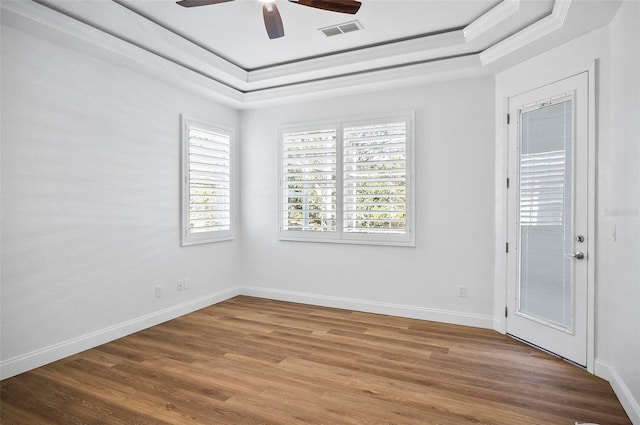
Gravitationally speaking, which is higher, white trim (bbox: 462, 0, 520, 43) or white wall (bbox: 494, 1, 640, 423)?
white trim (bbox: 462, 0, 520, 43)

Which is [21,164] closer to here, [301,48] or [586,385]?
[301,48]

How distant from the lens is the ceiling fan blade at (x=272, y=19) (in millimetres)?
2697

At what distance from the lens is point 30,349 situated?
2.98 m

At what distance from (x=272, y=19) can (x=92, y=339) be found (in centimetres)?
320

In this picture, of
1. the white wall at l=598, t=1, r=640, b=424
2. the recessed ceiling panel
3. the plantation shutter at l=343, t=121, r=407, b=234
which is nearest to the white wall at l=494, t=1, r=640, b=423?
the white wall at l=598, t=1, r=640, b=424

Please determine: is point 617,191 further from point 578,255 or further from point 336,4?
point 336,4

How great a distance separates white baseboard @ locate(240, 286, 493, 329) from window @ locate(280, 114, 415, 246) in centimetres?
75

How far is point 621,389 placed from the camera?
96.8 inches

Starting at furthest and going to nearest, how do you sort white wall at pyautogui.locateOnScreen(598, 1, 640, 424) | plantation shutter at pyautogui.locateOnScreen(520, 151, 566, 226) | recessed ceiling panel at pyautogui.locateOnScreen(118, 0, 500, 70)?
plantation shutter at pyautogui.locateOnScreen(520, 151, 566, 226)
recessed ceiling panel at pyautogui.locateOnScreen(118, 0, 500, 70)
white wall at pyautogui.locateOnScreen(598, 1, 640, 424)

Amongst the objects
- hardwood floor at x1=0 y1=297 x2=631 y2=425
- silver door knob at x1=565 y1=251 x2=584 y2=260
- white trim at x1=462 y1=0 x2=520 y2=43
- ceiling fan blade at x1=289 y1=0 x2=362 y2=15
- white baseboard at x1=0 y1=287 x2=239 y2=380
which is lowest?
hardwood floor at x1=0 y1=297 x2=631 y2=425

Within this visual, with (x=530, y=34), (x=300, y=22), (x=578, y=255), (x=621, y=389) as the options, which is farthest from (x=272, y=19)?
(x=621, y=389)

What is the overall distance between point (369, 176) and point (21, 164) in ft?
11.0

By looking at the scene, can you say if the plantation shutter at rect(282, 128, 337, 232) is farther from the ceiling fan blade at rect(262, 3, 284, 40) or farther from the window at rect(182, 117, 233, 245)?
the ceiling fan blade at rect(262, 3, 284, 40)

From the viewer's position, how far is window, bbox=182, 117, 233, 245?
4.47m
